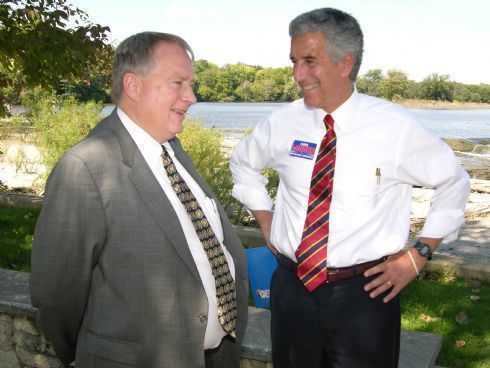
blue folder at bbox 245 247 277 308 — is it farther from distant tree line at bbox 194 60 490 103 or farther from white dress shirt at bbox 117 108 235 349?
distant tree line at bbox 194 60 490 103

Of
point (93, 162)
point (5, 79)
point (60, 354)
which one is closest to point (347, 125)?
point (93, 162)

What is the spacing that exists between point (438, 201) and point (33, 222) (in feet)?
20.0

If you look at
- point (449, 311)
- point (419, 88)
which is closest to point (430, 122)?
point (419, 88)

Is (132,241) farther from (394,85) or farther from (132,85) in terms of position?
(394,85)

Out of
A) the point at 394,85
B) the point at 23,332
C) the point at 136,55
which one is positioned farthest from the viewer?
the point at 394,85

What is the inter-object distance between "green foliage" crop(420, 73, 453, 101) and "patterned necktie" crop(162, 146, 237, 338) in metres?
90.3

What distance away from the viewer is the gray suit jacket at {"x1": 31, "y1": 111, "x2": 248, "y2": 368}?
2.07m

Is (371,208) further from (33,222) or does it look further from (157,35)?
(33,222)

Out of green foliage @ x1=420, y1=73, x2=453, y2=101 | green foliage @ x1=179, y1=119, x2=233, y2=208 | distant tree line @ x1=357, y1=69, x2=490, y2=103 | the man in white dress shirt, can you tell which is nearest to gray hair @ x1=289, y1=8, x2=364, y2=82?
the man in white dress shirt

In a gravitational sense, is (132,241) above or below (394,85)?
below

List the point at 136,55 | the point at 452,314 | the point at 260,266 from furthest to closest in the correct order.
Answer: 1. the point at 452,314
2. the point at 260,266
3. the point at 136,55

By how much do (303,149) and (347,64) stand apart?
1.41ft

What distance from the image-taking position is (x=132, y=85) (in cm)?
227

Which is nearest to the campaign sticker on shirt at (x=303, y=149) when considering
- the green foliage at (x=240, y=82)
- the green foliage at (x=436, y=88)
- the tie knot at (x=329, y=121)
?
the tie knot at (x=329, y=121)
